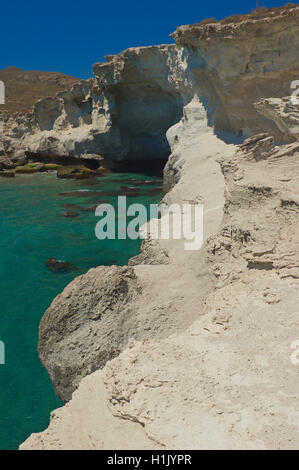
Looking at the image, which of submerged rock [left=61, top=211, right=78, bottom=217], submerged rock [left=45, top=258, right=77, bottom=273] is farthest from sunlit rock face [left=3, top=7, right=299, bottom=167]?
submerged rock [left=61, top=211, right=78, bottom=217]

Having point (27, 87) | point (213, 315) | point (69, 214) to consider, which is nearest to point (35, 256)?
point (69, 214)

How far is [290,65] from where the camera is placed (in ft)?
53.4

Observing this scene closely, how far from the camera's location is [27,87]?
81625 mm

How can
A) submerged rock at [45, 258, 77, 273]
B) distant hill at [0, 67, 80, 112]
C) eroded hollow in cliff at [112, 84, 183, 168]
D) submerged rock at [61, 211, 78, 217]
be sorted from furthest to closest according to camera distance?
distant hill at [0, 67, 80, 112] → eroded hollow in cliff at [112, 84, 183, 168] → submerged rock at [61, 211, 78, 217] → submerged rock at [45, 258, 77, 273]

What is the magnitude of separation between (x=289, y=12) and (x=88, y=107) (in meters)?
22.9

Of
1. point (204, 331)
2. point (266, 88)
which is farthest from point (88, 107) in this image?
point (204, 331)

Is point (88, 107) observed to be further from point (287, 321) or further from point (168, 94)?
point (287, 321)

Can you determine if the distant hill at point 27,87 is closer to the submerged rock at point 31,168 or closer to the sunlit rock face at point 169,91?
the submerged rock at point 31,168

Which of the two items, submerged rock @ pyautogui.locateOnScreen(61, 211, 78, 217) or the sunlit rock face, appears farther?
submerged rock @ pyautogui.locateOnScreen(61, 211, 78, 217)

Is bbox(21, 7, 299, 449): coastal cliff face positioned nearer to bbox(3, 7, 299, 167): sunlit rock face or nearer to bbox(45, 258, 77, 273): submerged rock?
bbox(3, 7, 299, 167): sunlit rock face

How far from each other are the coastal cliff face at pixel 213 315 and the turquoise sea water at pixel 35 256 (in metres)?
1.40

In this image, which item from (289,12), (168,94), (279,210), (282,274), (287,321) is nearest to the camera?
(287,321)

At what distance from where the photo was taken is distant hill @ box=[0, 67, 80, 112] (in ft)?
203

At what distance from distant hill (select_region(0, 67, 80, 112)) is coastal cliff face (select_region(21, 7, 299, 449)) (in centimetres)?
4199
